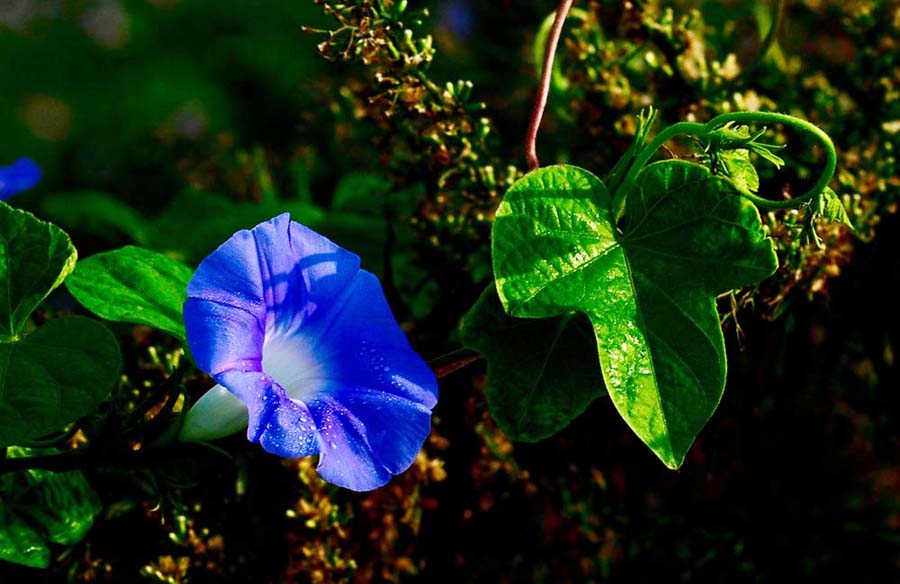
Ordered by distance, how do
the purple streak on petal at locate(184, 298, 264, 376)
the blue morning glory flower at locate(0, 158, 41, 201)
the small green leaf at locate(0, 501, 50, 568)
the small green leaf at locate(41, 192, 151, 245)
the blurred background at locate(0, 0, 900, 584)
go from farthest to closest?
the small green leaf at locate(41, 192, 151, 245)
the blue morning glory flower at locate(0, 158, 41, 201)
the blurred background at locate(0, 0, 900, 584)
the small green leaf at locate(0, 501, 50, 568)
the purple streak on petal at locate(184, 298, 264, 376)

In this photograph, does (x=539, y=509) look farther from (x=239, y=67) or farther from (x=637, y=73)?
(x=239, y=67)

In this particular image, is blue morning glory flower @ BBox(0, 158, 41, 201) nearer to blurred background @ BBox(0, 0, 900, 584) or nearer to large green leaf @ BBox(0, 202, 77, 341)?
blurred background @ BBox(0, 0, 900, 584)

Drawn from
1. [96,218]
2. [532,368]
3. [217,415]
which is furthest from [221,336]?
[96,218]

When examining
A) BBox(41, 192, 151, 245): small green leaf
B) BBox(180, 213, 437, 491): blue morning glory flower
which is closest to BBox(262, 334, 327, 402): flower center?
BBox(180, 213, 437, 491): blue morning glory flower

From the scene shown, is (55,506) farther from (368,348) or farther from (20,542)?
(368,348)

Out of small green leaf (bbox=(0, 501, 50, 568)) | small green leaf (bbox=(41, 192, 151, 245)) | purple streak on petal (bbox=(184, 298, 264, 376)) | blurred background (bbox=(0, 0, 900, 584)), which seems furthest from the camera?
small green leaf (bbox=(41, 192, 151, 245))

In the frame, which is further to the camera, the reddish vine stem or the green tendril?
the reddish vine stem
